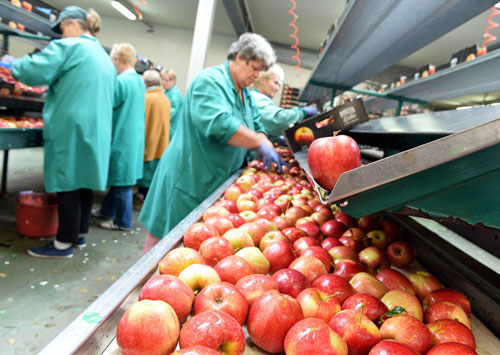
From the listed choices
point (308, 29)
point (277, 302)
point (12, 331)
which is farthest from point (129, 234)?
point (308, 29)

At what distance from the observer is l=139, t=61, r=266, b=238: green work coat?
226cm

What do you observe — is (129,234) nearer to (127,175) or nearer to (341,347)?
(127,175)

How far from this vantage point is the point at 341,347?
70 cm

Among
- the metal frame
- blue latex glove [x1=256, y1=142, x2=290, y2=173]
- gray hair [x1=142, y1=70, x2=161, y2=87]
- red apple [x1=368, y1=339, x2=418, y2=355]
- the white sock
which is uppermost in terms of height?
gray hair [x1=142, y1=70, x2=161, y2=87]

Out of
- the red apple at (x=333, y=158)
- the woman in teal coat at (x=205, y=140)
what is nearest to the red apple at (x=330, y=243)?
the red apple at (x=333, y=158)

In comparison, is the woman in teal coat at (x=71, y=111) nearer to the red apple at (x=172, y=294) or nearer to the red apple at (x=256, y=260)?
the red apple at (x=256, y=260)

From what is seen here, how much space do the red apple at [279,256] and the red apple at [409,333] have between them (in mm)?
421

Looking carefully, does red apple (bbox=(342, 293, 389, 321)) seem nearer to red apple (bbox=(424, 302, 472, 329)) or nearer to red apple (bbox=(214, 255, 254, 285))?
red apple (bbox=(424, 302, 472, 329))

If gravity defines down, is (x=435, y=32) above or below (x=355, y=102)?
above

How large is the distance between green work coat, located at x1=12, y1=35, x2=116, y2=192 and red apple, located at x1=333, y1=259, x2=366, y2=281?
273 cm

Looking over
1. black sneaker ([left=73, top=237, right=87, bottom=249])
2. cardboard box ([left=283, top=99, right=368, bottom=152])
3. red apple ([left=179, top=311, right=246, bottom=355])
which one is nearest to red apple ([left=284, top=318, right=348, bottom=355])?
red apple ([left=179, top=311, right=246, bottom=355])

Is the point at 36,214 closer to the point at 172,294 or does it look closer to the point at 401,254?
the point at 172,294

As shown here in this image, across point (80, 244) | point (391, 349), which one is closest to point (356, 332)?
point (391, 349)

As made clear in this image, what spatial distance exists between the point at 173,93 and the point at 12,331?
519cm
